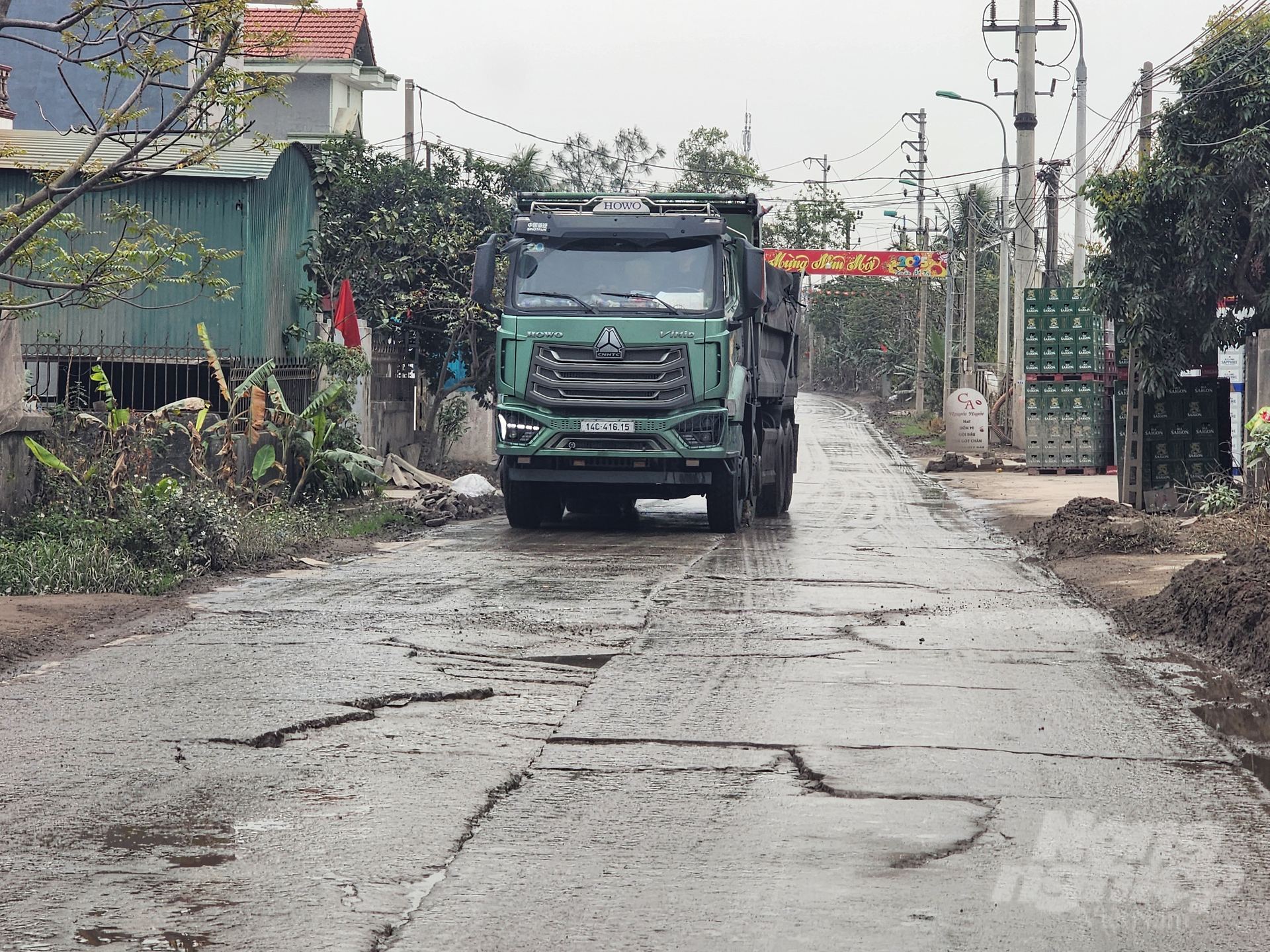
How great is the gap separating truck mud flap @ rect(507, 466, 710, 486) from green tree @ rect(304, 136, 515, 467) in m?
6.64

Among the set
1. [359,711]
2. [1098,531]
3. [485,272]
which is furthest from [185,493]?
[1098,531]

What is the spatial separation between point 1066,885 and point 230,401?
39.8 ft

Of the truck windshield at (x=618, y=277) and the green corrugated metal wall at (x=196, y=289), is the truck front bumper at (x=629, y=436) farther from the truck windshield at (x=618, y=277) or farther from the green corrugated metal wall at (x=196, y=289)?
the green corrugated metal wall at (x=196, y=289)

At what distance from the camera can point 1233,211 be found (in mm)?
16531

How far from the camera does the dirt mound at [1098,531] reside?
13.4 m

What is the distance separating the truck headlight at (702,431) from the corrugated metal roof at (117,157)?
20.0 ft

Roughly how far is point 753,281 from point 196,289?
262 inches

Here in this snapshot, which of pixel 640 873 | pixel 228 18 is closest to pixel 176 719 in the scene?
pixel 640 873

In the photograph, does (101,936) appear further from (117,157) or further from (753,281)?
(117,157)

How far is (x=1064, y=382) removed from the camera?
2569cm

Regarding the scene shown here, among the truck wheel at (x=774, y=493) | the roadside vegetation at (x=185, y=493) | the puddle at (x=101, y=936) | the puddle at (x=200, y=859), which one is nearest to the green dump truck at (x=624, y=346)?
the roadside vegetation at (x=185, y=493)

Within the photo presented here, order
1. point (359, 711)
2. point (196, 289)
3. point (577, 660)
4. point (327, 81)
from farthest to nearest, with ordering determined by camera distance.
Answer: point (327, 81) → point (196, 289) → point (577, 660) → point (359, 711)

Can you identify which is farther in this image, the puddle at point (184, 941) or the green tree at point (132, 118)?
the green tree at point (132, 118)

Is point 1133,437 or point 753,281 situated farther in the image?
point 1133,437
